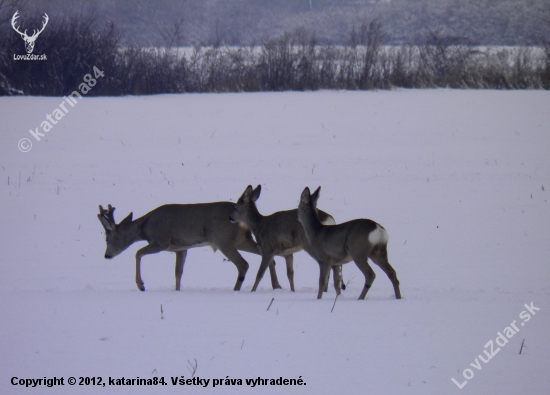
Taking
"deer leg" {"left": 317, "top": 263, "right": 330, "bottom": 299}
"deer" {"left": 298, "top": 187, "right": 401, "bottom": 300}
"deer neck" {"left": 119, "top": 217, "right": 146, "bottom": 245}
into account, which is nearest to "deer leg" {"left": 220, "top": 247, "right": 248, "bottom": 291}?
"deer" {"left": 298, "top": 187, "right": 401, "bottom": 300}

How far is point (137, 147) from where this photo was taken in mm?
22922

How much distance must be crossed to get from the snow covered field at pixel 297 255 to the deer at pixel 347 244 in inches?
17.0

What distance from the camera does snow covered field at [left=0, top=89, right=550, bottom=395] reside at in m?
6.09

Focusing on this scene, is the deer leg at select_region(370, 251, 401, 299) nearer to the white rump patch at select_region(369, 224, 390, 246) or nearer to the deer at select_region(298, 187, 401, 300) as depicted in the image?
the deer at select_region(298, 187, 401, 300)

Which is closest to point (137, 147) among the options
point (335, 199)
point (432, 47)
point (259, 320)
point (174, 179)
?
point (174, 179)

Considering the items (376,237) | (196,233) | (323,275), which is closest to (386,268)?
(376,237)

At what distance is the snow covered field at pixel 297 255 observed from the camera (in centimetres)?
609

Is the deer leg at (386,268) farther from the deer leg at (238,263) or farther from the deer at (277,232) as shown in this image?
the deer leg at (238,263)

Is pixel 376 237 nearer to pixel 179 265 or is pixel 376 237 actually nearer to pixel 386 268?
pixel 386 268

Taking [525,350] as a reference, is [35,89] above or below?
above

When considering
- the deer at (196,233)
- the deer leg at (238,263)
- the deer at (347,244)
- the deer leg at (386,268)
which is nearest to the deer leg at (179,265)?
the deer at (196,233)

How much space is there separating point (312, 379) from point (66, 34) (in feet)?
115

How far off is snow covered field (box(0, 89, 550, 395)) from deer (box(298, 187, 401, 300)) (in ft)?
1.42

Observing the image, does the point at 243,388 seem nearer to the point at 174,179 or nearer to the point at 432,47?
the point at 174,179
